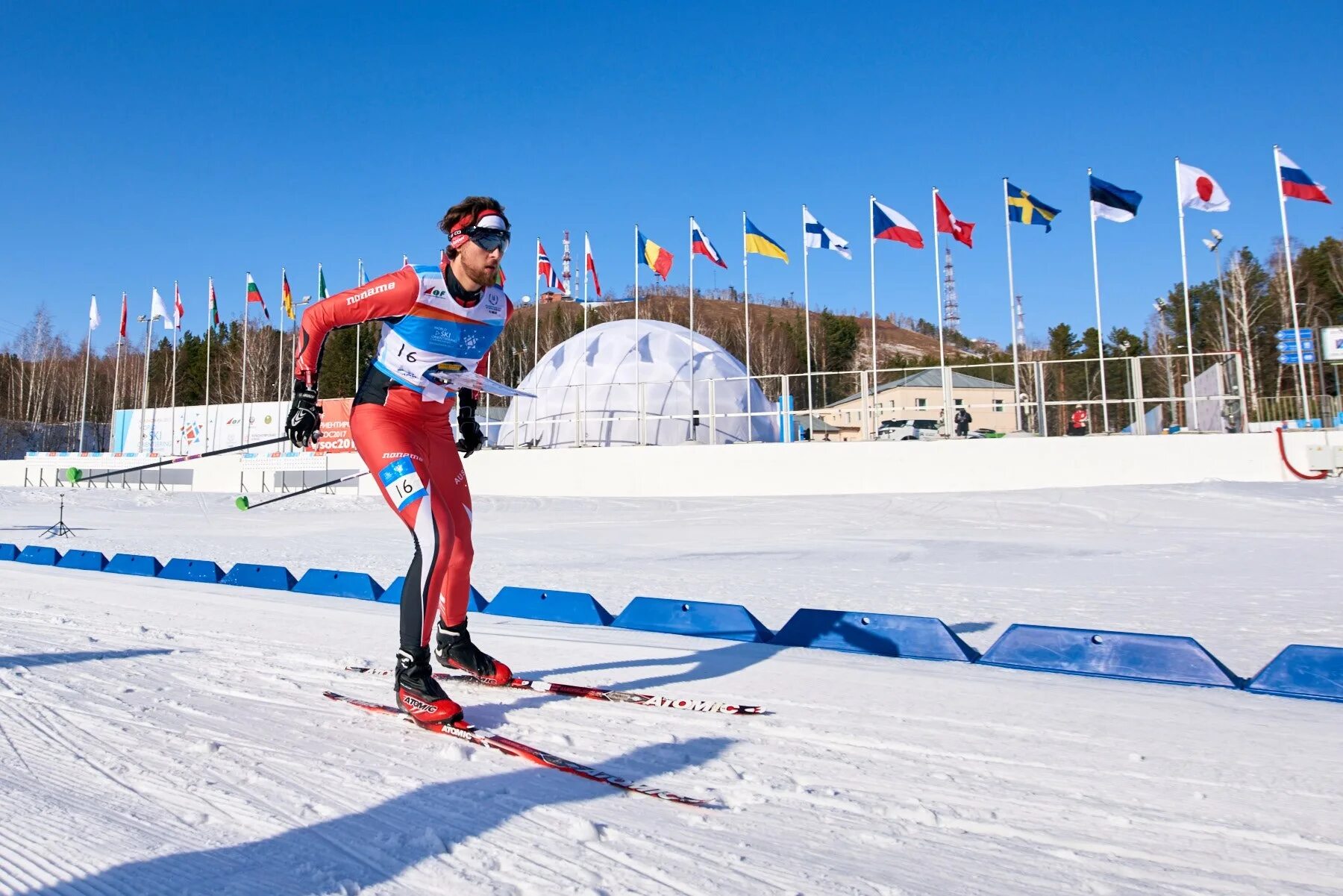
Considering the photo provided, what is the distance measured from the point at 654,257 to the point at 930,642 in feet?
80.0

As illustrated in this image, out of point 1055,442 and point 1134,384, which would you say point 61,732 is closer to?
point 1055,442

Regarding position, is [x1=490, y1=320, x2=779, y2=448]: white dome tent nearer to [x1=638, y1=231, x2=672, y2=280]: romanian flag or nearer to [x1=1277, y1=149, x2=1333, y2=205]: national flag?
[x1=638, y1=231, x2=672, y2=280]: romanian flag

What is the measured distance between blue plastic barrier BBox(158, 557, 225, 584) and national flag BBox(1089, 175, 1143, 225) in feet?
71.6

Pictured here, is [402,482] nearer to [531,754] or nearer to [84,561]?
[531,754]

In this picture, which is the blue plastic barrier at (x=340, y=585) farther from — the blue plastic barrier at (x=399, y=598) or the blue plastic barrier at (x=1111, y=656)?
the blue plastic barrier at (x=1111, y=656)

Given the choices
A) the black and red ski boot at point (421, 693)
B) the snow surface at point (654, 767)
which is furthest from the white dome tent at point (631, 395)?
the black and red ski boot at point (421, 693)

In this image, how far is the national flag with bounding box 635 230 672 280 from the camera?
2708 centimetres

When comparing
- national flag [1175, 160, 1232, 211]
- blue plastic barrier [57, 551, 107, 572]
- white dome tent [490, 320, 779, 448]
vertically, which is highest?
national flag [1175, 160, 1232, 211]

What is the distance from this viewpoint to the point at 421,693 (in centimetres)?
286

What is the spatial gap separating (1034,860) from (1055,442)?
17.2m

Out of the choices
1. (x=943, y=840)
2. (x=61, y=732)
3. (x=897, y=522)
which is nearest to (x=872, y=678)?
(x=943, y=840)

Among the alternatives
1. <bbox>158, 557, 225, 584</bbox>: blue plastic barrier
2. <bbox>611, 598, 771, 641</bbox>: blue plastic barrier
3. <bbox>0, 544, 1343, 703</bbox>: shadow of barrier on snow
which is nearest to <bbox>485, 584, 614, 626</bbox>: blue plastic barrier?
<bbox>0, 544, 1343, 703</bbox>: shadow of barrier on snow

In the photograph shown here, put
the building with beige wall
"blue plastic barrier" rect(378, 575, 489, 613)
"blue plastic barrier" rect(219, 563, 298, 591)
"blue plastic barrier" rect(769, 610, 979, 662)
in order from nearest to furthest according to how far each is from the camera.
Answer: "blue plastic barrier" rect(769, 610, 979, 662), "blue plastic barrier" rect(378, 575, 489, 613), "blue plastic barrier" rect(219, 563, 298, 591), the building with beige wall

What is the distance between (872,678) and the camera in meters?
3.55
